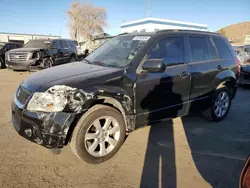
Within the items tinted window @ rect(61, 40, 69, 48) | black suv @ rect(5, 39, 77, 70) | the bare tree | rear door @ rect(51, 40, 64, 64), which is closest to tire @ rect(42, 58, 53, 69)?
black suv @ rect(5, 39, 77, 70)

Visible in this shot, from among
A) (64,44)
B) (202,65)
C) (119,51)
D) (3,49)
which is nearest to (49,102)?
(119,51)

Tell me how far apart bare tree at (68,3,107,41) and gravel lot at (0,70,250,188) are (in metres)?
45.0

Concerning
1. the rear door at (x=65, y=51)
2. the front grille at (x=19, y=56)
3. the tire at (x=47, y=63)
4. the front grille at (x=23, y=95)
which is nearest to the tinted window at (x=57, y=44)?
the rear door at (x=65, y=51)

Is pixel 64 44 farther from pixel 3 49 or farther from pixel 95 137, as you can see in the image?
pixel 95 137

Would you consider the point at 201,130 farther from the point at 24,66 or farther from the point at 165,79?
the point at 24,66

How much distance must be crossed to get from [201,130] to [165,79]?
4.95ft

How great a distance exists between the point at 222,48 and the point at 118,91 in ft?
9.78

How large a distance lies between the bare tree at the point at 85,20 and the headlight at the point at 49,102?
4549 centimetres

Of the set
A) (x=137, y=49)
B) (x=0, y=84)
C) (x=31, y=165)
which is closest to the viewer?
(x=31, y=165)

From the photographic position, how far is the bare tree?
4622 cm

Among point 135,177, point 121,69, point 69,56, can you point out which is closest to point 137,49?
point 121,69

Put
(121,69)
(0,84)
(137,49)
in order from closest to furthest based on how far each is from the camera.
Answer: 1. (121,69)
2. (137,49)
3. (0,84)

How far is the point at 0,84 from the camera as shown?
25.3 ft

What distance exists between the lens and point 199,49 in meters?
3.96
